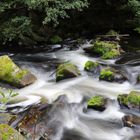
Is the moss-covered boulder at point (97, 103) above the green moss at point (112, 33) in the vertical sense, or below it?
below

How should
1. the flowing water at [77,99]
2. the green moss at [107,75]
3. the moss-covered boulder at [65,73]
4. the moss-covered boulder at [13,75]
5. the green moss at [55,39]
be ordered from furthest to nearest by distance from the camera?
1. the green moss at [55,39]
2. the moss-covered boulder at [65,73]
3. the green moss at [107,75]
4. the moss-covered boulder at [13,75]
5. the flowing water at [77,99]

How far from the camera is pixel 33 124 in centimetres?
630

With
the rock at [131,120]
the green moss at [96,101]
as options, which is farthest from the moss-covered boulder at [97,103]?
the rock at [131,120]

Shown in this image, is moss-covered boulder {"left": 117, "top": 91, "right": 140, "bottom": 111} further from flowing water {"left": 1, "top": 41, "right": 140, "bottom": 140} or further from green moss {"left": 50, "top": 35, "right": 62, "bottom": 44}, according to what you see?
green moss {"left": 50, "top": 35, "right": 62, "bottom": 44}

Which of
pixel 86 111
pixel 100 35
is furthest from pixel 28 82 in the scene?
pixel 100 35

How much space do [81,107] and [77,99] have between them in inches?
16.7

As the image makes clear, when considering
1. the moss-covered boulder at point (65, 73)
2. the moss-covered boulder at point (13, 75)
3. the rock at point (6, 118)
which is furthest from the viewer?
the moss-covered boulder at point (65, 73)

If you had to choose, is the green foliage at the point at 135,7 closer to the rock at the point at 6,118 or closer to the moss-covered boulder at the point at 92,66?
the moss-covered boulder at the point at 92,66

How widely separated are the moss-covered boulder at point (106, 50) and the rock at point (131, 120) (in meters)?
3.94

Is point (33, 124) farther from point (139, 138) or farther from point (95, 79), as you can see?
point (95, 79)

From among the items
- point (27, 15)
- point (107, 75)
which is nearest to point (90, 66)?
point (107, 75)

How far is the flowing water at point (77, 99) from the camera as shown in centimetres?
633

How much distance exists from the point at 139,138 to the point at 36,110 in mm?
2282

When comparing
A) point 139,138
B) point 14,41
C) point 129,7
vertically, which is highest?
point 129,7
